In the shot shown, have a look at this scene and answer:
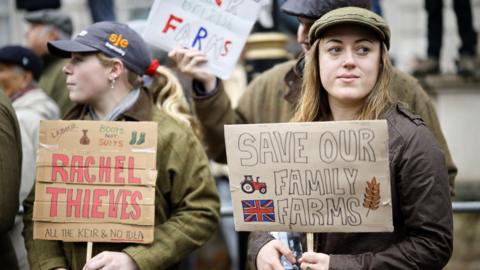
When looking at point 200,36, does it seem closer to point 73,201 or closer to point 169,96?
point 169,96

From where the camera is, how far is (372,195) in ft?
12.9

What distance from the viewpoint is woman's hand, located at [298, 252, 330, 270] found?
3.91 meters

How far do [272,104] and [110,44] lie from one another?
112cm

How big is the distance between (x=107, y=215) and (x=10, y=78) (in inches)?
96.8

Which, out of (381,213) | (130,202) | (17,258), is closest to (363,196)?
(381,213)

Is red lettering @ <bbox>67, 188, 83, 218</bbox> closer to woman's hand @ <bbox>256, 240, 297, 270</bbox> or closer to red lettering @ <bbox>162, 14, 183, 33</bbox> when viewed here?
woman's hand @ <bbox>256, 240, 297, 270</bbox>

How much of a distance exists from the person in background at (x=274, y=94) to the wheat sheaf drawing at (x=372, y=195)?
1069 mm

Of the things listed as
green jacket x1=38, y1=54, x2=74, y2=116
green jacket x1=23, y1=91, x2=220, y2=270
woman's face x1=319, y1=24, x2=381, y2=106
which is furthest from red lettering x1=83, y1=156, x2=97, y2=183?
green jacket x1=38, y1=54, x2=74, y2=116

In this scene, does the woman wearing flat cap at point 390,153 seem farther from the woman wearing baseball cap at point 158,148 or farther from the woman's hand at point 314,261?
the woman wearing baseball cap at point 158,148

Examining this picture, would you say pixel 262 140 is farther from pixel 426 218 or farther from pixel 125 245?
pixel 125 245

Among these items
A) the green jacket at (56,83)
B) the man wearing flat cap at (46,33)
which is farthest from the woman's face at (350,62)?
the man wearing flat cap at (46,33)

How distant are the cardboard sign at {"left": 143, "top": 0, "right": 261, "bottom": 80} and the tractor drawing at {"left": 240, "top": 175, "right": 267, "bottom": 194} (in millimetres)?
1427

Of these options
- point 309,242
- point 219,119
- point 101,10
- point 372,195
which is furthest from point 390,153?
point 101,10

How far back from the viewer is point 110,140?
15.2 feet
